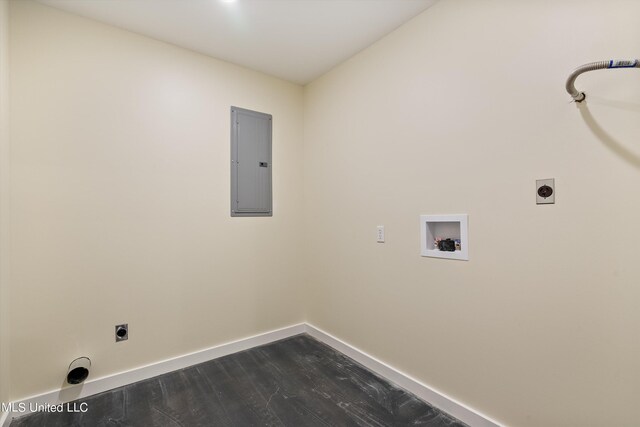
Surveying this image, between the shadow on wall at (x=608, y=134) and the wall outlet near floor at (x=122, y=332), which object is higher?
the shadow on wall at (x=608, y=134)

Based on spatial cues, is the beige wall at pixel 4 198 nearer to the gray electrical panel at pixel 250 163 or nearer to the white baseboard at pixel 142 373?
the white baseboard at pixel 142 373

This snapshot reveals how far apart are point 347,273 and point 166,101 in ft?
6.64

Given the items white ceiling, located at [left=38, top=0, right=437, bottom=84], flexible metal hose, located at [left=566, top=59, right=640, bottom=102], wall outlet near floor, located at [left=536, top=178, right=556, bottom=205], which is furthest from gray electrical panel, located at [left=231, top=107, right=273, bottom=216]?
flexible metal hose, located at [left=566, top=59, right=640, bottom=102]

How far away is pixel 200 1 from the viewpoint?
1.79m

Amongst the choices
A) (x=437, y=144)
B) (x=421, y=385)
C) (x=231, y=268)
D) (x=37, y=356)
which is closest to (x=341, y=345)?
(x=421, y=385)

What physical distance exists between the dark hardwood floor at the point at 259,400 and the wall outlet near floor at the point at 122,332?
330 millimetres

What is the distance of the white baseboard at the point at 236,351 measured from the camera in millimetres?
1659

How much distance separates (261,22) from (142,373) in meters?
2.65

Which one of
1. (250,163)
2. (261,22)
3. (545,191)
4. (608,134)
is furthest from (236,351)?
(608,134)

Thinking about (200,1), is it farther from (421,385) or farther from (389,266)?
(421,385)

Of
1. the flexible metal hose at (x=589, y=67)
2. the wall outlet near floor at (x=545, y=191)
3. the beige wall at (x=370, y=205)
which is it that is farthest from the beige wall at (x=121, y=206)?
the flexible metal hose at (x=589, y=67)

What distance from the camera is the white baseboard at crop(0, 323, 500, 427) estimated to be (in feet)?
5.44

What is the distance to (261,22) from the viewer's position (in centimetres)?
199

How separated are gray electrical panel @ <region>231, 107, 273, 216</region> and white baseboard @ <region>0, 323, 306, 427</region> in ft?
3.80
